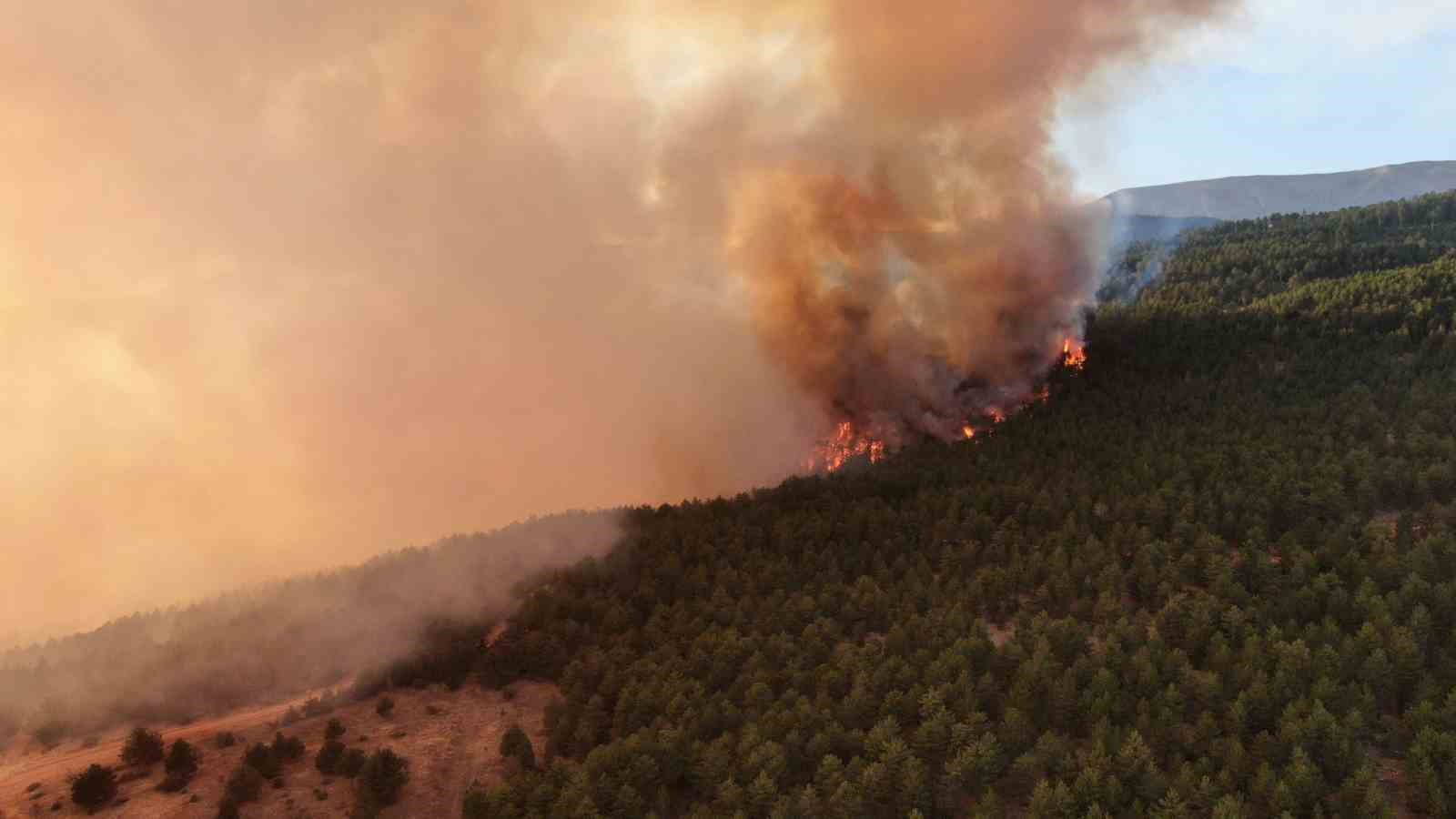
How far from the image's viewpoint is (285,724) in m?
48.7

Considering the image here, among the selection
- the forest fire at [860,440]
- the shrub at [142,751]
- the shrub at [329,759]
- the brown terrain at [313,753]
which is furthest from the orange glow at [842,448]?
the shrub at [142,751]

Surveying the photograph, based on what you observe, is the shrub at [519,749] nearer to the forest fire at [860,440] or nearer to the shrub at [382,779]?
the shrub at [382,779]

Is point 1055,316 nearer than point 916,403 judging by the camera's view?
No

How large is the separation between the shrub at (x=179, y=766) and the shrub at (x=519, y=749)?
13900 millimetres

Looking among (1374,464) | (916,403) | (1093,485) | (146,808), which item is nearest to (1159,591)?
(1093,485)

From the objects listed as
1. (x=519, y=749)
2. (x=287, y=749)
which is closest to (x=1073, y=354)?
(x=519, y=749)

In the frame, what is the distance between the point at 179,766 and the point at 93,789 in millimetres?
3286

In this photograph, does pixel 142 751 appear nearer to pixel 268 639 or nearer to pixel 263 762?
pixel 263 762

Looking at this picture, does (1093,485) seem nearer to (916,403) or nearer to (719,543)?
(719,543)

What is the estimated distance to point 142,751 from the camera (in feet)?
144

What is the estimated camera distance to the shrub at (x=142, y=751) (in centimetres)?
4369

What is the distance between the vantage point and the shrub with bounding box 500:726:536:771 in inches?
1794

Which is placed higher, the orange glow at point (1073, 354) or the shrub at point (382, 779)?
the orange glow at point (1073, 354)

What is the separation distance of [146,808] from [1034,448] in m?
80.2
